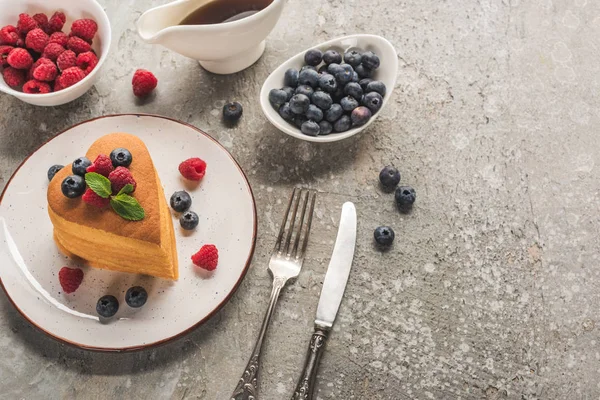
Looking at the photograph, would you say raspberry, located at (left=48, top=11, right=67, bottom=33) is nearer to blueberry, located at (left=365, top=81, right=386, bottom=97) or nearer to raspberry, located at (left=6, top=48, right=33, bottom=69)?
raspberry, located at (left=6, top=48, right=33, bottom=69)

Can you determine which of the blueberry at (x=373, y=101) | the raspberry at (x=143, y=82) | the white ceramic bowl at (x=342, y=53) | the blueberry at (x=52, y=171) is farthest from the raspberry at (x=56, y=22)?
the blueberry at (x=373, y=101)

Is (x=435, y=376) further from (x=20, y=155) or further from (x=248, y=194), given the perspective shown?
(x=20, y=155)

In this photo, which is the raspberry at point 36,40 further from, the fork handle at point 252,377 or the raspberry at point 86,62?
the fork handle at point 252,377

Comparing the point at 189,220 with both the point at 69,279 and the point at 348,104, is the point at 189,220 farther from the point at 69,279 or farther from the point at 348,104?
the point at 348,104

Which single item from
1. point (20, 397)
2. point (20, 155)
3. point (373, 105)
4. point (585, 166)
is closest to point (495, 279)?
point (585, 166)

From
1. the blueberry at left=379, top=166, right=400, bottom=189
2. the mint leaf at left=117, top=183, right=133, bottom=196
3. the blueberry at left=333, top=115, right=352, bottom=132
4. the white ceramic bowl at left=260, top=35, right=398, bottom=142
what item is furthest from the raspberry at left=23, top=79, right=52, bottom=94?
the blueberry at left=379, top=166, right=400, bottom=189
